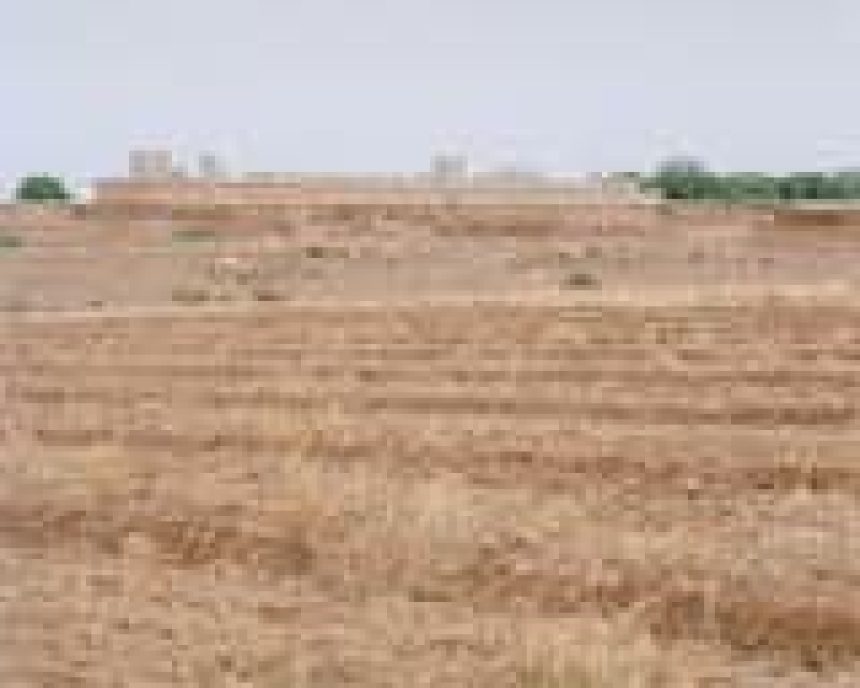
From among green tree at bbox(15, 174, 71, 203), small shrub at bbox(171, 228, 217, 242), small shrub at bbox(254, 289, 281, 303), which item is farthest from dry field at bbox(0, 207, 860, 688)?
green tree at bbox(15, 174, 71, 203)

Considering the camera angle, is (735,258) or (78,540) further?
(735,258)

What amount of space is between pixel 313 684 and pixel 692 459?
4697 millimetres

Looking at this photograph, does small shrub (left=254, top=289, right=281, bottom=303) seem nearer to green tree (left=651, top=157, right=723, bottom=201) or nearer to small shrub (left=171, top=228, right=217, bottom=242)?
small shrub (left=171, top=228, right=217, bottom=242)

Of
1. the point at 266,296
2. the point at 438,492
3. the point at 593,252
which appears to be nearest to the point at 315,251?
the point at 593,252

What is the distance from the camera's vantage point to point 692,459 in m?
11.8

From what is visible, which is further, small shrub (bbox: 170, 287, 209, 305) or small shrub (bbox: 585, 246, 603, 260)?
small shrub (bbox: 585, 246, 603, 260)

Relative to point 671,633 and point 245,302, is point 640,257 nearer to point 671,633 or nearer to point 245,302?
point 245,302

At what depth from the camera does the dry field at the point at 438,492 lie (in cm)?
813

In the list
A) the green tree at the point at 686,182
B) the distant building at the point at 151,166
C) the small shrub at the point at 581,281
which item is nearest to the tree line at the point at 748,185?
the green tree at the point at 686,182

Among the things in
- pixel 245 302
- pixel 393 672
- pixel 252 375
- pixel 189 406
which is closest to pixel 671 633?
pixel 393 672

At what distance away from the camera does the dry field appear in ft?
26.7

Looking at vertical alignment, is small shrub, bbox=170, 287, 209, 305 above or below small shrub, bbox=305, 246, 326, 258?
above

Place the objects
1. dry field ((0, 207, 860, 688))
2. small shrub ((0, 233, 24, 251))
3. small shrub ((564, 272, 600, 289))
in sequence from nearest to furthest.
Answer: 1. dry field ((0, 207, 860, 688))
2. small shrub ((564, 272, 600, 289))
3. small shrub ((0, 233, 24, 251))

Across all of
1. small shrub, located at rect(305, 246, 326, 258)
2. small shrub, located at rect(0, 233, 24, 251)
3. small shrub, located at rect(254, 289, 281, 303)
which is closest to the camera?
small shrub, located at rect(254, 289, 281, 303)
